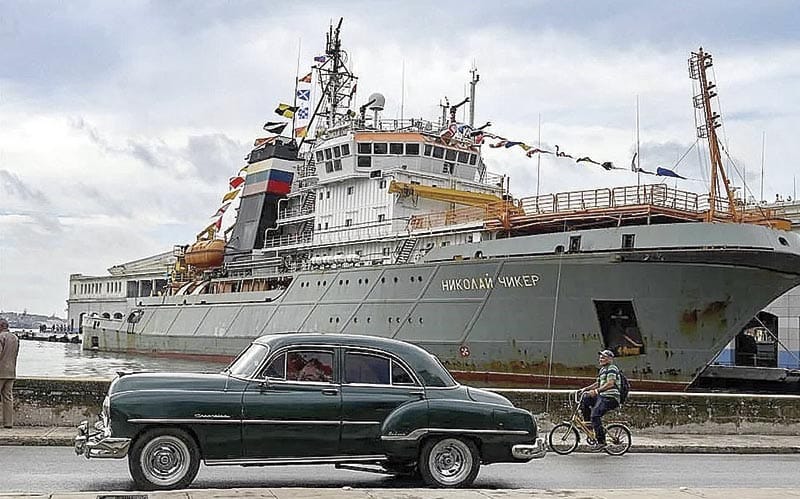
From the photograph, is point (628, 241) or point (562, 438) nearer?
point (562, 438)

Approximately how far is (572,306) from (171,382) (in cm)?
2021

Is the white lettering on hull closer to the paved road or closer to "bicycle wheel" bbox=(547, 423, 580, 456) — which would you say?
"bicycle wheel" bbox=(547, 423, 580, 456)

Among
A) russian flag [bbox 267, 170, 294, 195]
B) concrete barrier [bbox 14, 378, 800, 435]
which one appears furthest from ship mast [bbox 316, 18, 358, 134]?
concrete barrier [bbox 14, 378, 800, 435]

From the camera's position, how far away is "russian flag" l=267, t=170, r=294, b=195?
46528 millimetres

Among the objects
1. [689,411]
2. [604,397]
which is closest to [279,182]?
[689,411]

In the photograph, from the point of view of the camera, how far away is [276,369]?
9.32m

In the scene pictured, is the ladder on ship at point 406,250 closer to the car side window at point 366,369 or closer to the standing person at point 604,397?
the standing person at point 604,397

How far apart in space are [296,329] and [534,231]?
12.0m

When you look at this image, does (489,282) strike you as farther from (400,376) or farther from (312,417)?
(312,417)

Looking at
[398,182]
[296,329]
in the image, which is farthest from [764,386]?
[296,329]

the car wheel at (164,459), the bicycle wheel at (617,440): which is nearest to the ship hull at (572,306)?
the bicycle wheel at (617,440)

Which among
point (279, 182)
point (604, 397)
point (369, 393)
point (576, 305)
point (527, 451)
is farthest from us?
point (279, 182)

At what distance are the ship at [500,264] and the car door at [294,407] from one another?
1751cm

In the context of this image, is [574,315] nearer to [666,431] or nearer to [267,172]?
[666,431]
